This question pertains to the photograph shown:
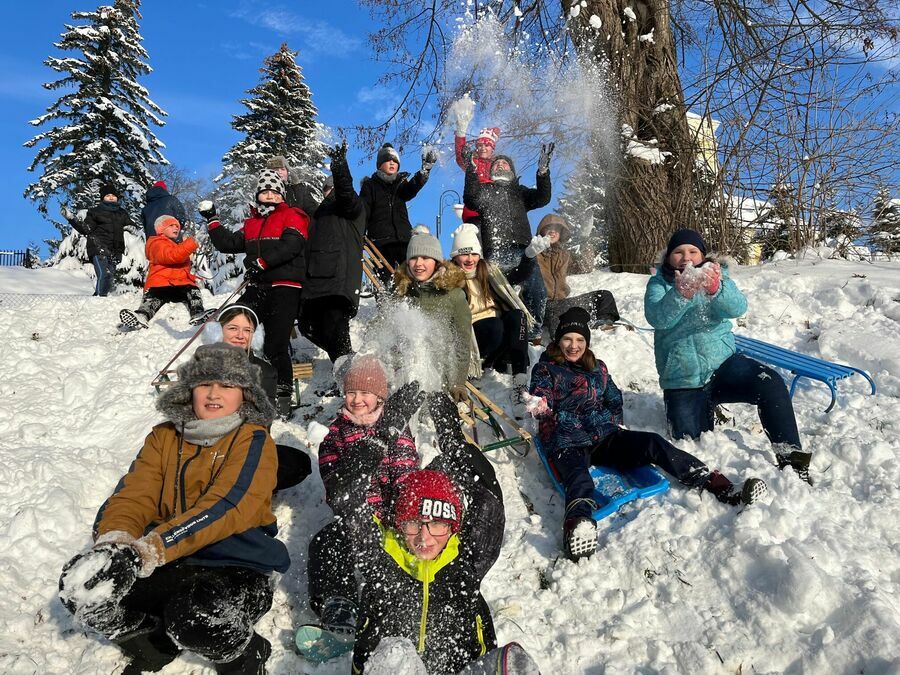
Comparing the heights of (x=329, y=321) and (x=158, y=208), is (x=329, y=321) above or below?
below

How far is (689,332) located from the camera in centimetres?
395

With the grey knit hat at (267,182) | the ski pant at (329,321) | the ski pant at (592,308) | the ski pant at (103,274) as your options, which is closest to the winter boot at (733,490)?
the ski pant at (592,308)

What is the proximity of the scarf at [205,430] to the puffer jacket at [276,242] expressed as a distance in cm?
230

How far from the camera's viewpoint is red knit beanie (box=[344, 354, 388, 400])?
3.17 meters

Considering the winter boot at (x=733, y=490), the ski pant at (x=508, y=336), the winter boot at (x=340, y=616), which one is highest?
the ski pant at (x=508, y=336)

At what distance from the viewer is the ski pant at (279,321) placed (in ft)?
15.2

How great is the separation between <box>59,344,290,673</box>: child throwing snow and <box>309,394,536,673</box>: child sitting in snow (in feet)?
1.13

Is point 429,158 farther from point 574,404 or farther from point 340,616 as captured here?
point 340,616

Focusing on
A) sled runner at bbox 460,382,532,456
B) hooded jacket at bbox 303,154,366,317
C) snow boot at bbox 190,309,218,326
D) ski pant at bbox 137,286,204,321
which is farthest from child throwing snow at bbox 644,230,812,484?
ski pant at bbox 137,286,204,321

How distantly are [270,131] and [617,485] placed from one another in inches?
1078

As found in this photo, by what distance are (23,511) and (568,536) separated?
3168 millimetres

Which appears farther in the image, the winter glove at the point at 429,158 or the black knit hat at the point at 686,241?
the winter glove at the point at 429,158

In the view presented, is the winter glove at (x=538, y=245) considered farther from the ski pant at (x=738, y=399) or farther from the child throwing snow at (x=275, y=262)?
the child throwing snow at (x=275, y=262)

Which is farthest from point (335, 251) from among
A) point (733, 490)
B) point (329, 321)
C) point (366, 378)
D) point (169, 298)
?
point (733, 490)
